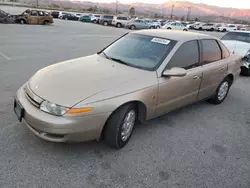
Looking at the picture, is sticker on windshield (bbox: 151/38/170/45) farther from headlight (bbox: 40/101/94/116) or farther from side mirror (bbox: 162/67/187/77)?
headlight (bbox: 40/101/94/116)

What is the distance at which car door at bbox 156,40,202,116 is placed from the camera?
353 centimetres

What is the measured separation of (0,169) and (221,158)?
2769 mm

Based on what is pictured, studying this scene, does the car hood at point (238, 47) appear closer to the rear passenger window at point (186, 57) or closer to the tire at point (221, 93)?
the tire at point (221, 93)

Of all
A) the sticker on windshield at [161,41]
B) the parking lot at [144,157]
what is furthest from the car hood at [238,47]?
the sticker on windshield at [161,41]

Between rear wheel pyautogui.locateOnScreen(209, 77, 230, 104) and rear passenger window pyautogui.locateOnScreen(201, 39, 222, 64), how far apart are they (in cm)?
64

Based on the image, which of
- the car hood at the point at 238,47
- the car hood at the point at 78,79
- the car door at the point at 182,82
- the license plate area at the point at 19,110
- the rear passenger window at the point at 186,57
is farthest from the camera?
the car hood at the point at 238,47

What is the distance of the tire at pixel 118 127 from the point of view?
9.64 feet

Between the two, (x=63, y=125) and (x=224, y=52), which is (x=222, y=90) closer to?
(x=224, y=52)

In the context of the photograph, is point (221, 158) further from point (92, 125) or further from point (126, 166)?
point (92, 125)

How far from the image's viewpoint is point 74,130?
2.68m

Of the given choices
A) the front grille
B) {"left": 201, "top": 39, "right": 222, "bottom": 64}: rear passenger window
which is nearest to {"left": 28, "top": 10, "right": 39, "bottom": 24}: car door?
{"left": 201, "top": 39, "right": 222, "bottom": 64}: rear passenger window

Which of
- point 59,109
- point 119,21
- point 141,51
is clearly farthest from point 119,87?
point 119,21

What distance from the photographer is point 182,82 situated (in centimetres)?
379

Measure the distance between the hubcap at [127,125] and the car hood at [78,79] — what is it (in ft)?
1.49
